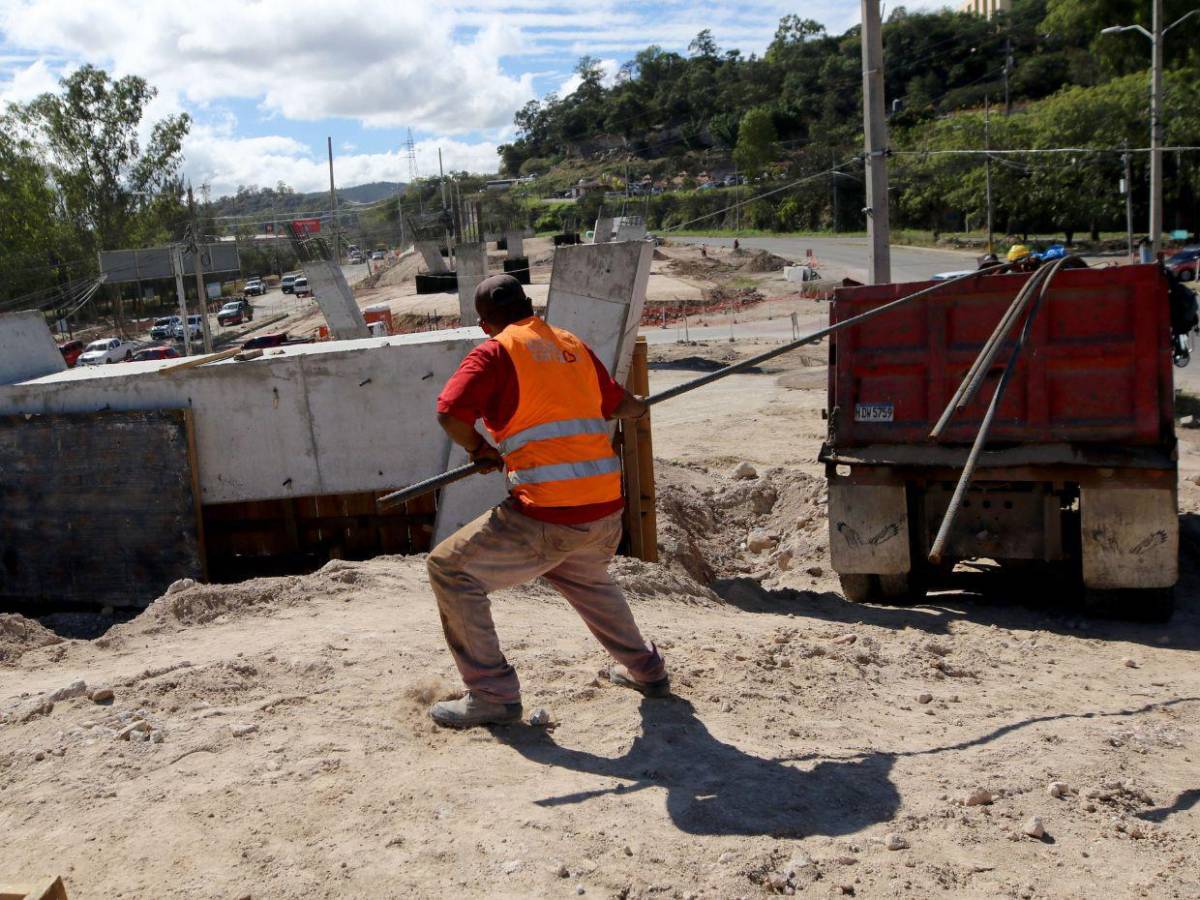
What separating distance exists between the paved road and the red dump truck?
32.0 metres

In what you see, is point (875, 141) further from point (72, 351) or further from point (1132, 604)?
point (72, 351)

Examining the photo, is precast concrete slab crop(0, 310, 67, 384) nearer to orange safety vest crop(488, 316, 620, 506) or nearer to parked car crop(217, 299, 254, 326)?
orange safety vest crop(488, 316, 620, 506)

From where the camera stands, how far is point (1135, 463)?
659 cm

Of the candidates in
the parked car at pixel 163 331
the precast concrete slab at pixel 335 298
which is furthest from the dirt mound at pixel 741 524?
the parked car at pixel 163 331

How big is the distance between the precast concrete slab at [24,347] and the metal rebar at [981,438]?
7.42 m

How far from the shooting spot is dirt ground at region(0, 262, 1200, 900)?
11.3 ft

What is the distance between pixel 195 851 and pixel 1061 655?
4476 millimetres

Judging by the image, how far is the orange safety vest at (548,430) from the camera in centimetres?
434

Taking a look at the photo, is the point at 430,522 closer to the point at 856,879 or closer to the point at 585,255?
the point at 585,255

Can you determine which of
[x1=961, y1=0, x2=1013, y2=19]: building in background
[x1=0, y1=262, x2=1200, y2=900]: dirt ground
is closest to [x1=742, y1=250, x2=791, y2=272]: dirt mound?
[x1=0, y1=262, x2=1200, y2=900]: dirt ground

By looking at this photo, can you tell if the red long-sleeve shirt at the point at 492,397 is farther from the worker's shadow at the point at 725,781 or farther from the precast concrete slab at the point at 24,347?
the precast concrete slab at the point at 24,347

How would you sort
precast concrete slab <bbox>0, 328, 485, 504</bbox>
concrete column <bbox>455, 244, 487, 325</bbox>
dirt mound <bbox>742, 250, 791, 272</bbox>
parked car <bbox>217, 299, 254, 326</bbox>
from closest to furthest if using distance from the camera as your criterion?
precast concrete slab <bbox>0, 328, 485, 504</bbox>
concrete column <bbox>455, 244, 487, 325</bbox>
dirt mound <bbox>742, 250, 791, 272</bbox>
parked car <bbox>217, 299, 254, 326</bbox>

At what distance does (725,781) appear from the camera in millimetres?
4051

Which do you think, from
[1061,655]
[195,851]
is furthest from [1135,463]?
[195,851]
